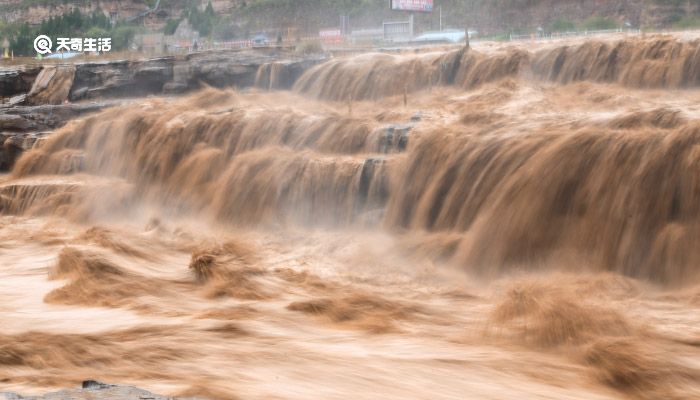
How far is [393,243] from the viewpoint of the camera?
9.80m

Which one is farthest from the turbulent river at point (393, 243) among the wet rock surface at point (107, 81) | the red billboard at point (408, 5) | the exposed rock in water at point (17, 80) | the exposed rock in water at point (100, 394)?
the red billboard at point (408, 5)

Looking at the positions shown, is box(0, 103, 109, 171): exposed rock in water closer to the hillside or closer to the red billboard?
the hillside

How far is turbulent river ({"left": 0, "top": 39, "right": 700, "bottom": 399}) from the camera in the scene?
18.8 feet

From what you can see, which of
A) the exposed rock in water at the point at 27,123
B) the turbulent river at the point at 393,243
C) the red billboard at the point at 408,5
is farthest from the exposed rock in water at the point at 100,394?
the red billboard at the point at 408,5

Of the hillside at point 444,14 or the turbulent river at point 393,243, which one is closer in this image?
the turbulent river at point 393,243

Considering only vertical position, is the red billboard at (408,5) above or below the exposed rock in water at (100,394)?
above

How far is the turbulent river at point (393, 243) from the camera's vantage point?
226 inches

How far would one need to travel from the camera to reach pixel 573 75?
14156 mm

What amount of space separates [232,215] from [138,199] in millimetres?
2590

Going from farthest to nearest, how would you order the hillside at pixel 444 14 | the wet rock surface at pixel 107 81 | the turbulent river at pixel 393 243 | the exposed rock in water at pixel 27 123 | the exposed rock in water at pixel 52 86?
the hillside at pixel 444 14
the exposed rock in water at pixel 52 86
the wet rock surface at pixel 107 81
the exposed rock in water at pixel 27 123
the turbulent river at pixel 393 243

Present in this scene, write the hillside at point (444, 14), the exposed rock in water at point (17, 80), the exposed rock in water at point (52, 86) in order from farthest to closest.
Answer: the hillside at point (444, 14), the exposed rock in water at point (17, 80), the exposed rock in water at point (52, 86)

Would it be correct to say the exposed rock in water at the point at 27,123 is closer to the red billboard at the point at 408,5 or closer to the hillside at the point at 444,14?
the hillside at the point at 444,14

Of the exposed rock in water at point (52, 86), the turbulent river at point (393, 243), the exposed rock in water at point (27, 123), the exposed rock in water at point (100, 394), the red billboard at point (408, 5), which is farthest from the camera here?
the red billboard at point (408, 5)

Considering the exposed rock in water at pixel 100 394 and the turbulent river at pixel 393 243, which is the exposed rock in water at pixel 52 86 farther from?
the exposed rock in water at pixel 100 394
